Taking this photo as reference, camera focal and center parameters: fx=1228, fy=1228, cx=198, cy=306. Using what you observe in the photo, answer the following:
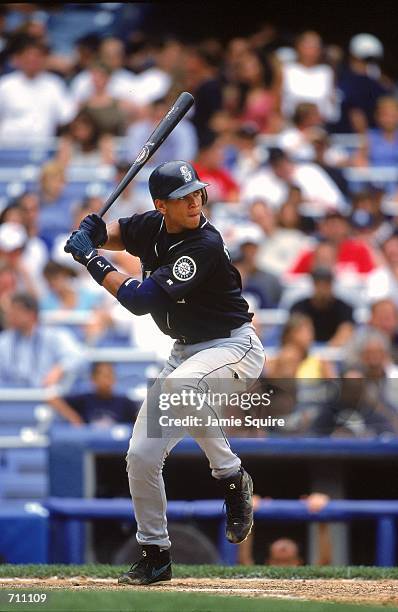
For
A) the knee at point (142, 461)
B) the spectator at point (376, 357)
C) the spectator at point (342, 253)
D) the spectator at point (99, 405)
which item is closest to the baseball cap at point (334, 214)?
the spectator at point (342, 253)

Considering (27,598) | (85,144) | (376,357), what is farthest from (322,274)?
(27,598)

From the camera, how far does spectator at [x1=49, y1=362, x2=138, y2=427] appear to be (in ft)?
25.6

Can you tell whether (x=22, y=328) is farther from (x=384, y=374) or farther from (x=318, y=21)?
(x=318, y=21)

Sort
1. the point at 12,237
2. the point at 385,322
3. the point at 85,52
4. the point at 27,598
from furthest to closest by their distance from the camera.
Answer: the point at 85,52 < the point at 12,237 < the point at 385,322 < the point at 27,598

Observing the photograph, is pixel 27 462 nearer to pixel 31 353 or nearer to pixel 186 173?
pixel 31 353

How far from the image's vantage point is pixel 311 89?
11.2 metres

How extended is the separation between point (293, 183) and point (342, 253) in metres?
0.98

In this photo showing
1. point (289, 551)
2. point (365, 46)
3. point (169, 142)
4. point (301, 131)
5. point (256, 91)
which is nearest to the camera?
point (289, 551)

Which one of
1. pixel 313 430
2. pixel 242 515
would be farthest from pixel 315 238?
pixel 242 515

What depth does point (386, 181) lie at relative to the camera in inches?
424

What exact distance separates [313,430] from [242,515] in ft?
6.47

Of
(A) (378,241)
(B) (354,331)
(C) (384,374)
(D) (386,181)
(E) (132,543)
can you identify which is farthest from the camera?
(D) (386,181)

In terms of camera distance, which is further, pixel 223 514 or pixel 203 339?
pixel 223 514

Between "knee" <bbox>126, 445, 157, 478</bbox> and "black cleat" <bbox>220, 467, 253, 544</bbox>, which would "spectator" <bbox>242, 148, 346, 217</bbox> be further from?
"knee" <bbox>126, 445, 157, 478</bbox>
